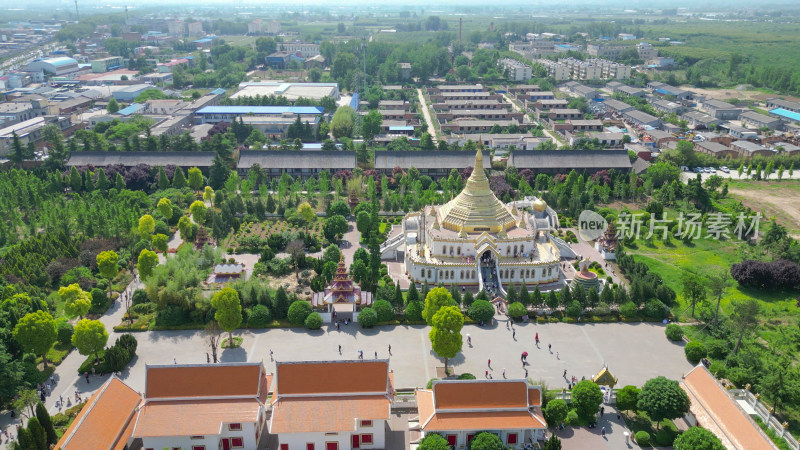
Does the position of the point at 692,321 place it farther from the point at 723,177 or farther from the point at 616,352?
the point at 723,177

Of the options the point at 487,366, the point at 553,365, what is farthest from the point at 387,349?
the point at 553,365

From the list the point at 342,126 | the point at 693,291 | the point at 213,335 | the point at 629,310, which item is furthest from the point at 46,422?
the point at 342,126

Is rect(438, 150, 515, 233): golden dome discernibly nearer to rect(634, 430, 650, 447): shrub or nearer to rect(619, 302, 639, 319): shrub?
rect(619, 302, 639, 319): shrub

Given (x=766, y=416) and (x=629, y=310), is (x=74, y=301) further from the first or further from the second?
(x=766, y=416)

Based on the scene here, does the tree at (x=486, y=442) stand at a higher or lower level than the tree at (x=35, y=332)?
lower

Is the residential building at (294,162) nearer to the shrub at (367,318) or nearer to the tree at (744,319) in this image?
the shrub at (367,318)

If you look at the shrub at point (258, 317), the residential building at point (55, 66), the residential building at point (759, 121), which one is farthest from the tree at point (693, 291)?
the residential building at point (55, 66)
